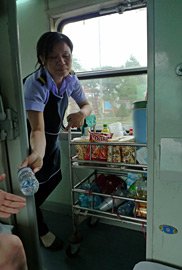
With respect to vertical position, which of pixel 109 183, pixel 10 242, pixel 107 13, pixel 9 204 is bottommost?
pixel 109 183

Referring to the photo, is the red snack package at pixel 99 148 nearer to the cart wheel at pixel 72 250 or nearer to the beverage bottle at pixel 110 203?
the beverage bottle at pixel 110 203

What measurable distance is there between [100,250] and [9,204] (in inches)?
47.0

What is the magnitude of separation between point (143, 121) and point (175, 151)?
0.81m

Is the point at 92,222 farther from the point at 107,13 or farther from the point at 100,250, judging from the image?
the point at 107,13

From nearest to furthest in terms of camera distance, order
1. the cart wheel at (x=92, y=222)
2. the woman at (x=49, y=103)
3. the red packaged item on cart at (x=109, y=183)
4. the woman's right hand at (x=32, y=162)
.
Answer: the woman's right hand at (x=32, y=162) < the woman at (x=49, y=103) < the red packaged item on cart at (x=109, y=183) < the cart wheel at (x=92, y=222)

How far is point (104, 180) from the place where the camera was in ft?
5.92

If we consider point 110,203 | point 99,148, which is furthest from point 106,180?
point 99,148

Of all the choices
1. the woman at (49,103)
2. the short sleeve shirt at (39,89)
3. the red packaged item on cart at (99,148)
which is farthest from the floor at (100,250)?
the short sleeve shirt at (39,89)

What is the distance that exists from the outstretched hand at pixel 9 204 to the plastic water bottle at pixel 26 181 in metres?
0.03

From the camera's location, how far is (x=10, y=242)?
0.71 m

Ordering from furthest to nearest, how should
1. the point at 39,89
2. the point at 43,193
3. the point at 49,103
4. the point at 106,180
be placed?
the point at 106,180 < the point at 43,193 < the point at 49,103 < the point at 39,89

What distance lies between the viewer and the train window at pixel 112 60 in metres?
1.77

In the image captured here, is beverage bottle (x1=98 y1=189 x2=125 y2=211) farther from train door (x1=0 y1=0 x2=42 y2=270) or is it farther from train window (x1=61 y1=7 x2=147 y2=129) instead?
train door (x1=0 y1=0 x2=42 y2=270)

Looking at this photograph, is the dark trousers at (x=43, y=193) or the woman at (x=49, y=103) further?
the dark trousers at (x=43, y=193)
